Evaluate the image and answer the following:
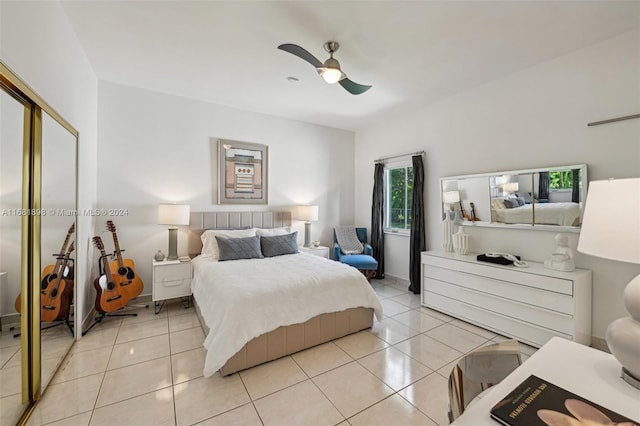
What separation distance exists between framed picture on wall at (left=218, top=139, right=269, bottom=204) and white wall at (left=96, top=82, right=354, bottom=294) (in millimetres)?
98

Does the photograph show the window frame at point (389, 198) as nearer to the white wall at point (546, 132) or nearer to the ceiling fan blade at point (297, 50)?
the white wall at point (546, 132)

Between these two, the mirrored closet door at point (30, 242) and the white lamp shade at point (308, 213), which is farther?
the white lamp shade at point (308, 213)

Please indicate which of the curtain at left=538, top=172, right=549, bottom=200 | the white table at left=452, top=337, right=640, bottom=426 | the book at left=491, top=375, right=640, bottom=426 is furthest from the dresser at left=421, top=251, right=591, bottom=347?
the book at left=491, top=375, right=640, bottom=426

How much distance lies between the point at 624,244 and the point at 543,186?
233 cm

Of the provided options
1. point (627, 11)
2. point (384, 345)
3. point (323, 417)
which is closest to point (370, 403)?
point (323, 417)

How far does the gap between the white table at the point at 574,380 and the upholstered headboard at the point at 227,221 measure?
3.68 metres

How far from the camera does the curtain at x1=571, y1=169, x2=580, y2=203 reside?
260 cm

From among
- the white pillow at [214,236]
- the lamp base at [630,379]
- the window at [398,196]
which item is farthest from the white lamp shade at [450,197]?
the lamp base at [630,379]

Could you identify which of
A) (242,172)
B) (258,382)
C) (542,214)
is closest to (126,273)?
(242,172)

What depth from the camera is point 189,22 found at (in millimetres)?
2271

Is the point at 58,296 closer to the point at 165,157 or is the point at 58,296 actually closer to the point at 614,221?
the point at 165,157

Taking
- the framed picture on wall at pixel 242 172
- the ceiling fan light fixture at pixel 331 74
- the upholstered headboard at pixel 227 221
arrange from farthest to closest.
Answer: the framed picture on wall at pixel 242 172 < the upholstered headboard at pixel 227 221 < the ceiling fan light fixture at pixel 331 74

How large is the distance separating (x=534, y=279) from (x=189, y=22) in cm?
388

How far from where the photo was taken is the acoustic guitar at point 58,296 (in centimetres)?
212
